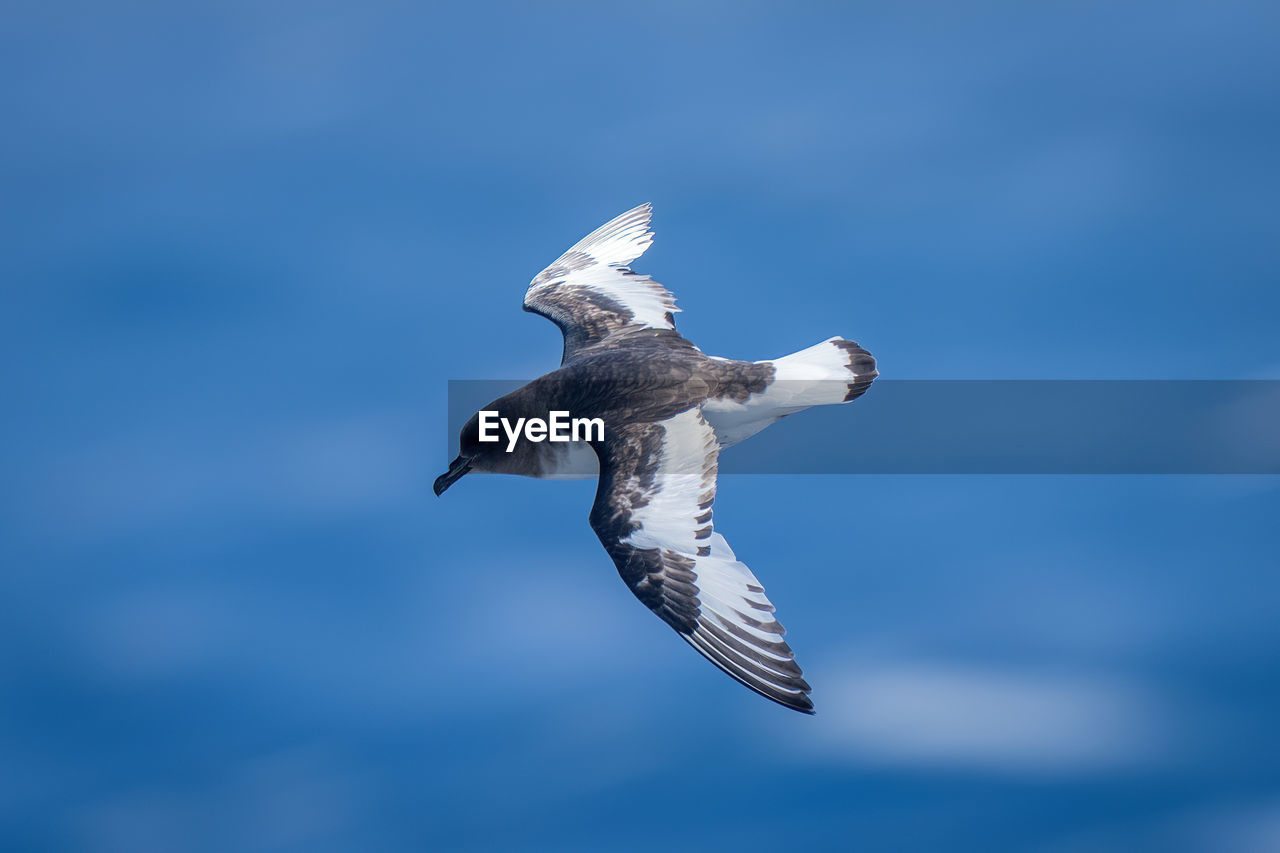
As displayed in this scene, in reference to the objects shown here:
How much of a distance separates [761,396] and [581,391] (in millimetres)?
1633

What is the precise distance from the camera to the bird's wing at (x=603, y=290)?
1302 cm

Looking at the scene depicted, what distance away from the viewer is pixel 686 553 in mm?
9633

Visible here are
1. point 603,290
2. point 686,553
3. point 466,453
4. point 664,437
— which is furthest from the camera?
point 603,290

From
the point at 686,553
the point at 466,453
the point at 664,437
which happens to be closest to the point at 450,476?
the point at 466,453

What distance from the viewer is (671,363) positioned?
1133cm

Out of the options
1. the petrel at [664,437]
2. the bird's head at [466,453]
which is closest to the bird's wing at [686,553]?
the petrel at [664,437]

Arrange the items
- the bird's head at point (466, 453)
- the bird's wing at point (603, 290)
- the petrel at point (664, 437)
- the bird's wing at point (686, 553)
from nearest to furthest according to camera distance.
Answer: the bird's wing at point (686, 553) < the petrel at point (664, 437) < the bird's head at point (466, 453) < the bird's wing at point (603, 290)

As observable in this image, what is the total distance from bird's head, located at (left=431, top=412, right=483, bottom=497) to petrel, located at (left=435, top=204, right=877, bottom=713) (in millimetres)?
13

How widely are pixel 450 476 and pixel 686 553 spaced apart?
9.66ft

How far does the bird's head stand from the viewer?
1148 centimetres

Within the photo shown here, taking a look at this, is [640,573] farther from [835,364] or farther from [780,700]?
[835,364]

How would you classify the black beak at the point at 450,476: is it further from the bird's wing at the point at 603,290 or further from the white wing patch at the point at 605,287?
the white wing patch at the point at 605,287

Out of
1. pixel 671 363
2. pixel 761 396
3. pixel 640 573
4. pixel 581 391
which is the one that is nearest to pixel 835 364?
pixel 761 396

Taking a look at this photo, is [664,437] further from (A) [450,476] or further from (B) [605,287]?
(B) [605,287]
